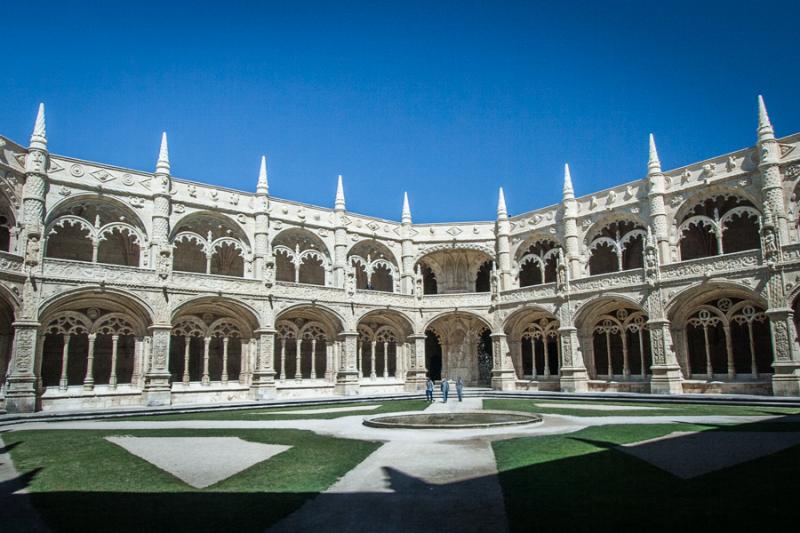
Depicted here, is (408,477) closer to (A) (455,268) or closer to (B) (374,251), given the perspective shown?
(B) (374,251)

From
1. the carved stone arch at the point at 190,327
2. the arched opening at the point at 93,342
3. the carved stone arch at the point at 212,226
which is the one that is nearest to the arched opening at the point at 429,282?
the carved stone arch at the point at 212,226

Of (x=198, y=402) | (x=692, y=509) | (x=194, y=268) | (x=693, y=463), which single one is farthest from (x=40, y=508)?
(x=194, y=268)

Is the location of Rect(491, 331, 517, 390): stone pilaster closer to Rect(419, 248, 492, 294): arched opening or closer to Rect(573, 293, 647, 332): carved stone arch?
Rect(419, 248, 492, 294): arched opening

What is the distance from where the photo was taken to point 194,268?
108 feet

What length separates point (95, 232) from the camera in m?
27.6

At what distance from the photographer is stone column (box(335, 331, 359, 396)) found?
32875 mm

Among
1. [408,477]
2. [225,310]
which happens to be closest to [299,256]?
[225,310]

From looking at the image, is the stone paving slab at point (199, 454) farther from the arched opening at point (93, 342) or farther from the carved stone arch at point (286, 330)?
the carved stone arch at point (286, 330)

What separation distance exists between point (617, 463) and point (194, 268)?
90.5ft

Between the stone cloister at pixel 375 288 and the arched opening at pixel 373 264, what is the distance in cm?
15

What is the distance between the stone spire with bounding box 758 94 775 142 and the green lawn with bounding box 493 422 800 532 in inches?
773

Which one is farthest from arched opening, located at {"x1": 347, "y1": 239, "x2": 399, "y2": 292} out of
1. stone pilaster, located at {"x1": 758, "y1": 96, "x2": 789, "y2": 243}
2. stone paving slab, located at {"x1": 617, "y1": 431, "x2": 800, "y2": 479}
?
stone paving slab, located at {"x1": 617, "y1": 431, "x2": 800, "y2": 479}

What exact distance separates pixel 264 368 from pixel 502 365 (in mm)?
13400

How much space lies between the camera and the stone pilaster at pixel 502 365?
112 ft
